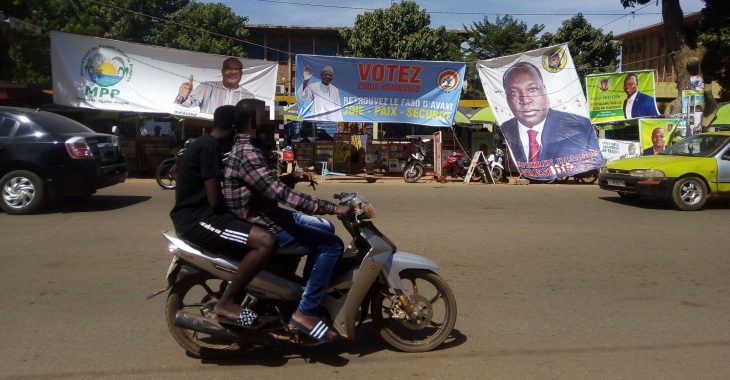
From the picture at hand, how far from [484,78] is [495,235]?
30.8 ft

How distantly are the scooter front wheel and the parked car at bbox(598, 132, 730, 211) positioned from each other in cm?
832

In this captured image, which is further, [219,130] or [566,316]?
[566,316]

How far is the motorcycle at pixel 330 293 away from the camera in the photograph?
389 centimetres

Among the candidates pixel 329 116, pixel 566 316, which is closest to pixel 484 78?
pixel 329 116

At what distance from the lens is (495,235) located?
27.9 ft

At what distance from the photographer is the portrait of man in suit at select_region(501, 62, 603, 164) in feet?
55.3

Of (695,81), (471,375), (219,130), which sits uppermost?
(695,81)

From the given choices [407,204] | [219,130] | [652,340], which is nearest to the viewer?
[219,130]

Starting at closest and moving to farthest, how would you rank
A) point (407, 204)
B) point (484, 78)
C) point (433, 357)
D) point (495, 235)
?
point (433, 357) < point (495, 235) < point (407, 204) < point (484, 78)

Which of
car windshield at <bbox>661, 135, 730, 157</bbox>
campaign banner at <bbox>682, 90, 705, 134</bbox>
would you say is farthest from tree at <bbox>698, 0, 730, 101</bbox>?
car windshield at <bbox>661, 135, 730, 157</bbox>

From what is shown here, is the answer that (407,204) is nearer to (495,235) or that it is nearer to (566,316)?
(495,235)

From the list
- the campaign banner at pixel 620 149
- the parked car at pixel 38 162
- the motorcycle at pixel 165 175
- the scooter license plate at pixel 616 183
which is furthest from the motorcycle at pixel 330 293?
the campaign banner at pixel 620 149

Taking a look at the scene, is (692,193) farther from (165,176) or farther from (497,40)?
(497,40)

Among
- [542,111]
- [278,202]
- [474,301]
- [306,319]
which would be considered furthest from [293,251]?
[542,111]
